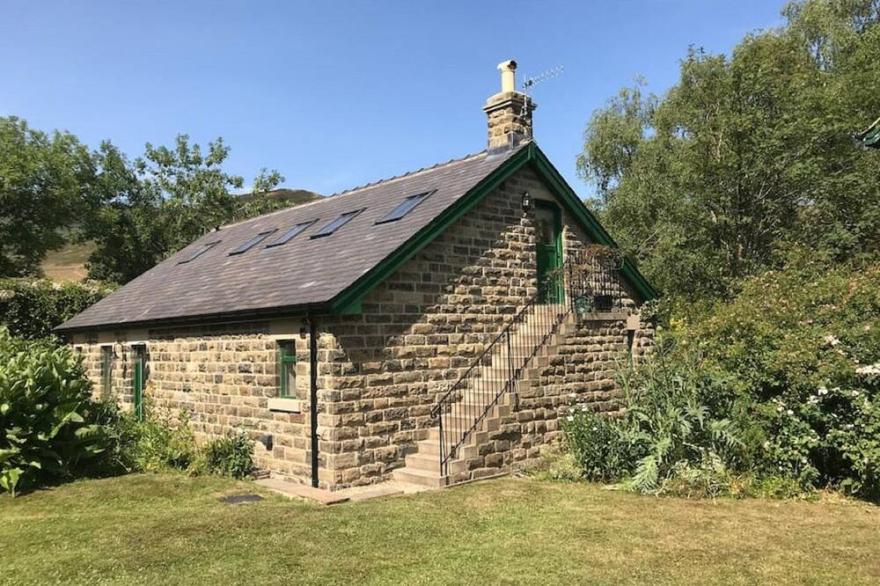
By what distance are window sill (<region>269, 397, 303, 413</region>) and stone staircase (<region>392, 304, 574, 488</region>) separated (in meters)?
1.93

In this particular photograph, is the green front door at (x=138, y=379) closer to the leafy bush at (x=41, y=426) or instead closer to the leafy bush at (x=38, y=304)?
the leafy bush at (x=41, y=426)

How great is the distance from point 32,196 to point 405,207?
105 feet

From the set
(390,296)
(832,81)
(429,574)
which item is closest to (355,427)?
(390,296)

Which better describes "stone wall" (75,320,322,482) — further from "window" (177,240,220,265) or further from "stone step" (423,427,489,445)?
"window" (177,240,220,265)

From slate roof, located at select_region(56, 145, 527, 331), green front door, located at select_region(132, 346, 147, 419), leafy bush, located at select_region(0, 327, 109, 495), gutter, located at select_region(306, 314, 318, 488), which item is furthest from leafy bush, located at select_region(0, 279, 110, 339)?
gutter, located at select_region(306, 314, 318, 488)

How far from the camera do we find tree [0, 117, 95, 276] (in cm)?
3562

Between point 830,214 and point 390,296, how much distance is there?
56.8ft

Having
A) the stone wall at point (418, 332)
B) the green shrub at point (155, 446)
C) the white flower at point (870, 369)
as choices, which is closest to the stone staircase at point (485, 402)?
the stone wall at point (418, 332)

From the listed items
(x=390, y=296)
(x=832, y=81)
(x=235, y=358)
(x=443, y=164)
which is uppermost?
(x=832, y=81)

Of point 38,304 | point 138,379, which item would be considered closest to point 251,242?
point 138,379

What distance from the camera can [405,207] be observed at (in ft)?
44.3

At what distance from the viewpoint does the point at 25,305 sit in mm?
23172

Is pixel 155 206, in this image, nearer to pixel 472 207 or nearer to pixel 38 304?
pixel 38 304

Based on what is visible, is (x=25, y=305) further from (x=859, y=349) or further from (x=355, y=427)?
(x=859, y=349)
